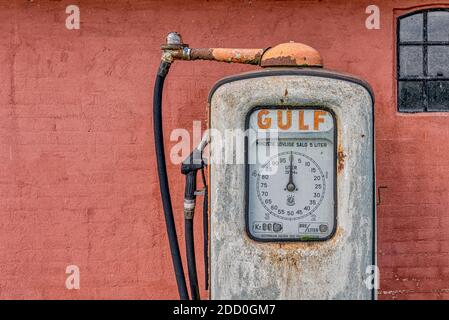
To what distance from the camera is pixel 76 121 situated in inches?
144

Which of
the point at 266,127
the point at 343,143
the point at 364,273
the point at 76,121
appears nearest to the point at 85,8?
the point at 76,121

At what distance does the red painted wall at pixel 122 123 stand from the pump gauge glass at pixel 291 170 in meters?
1.18

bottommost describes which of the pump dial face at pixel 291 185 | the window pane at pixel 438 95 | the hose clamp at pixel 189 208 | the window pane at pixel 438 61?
the hose clamp at pixel 189 208

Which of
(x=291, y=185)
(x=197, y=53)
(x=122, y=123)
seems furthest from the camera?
(x=122, y=123)

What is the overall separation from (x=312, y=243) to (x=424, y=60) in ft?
5.69

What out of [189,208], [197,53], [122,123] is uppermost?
[197,53]

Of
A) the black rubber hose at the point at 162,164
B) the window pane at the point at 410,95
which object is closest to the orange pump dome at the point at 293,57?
the black rubber hose at the point at 162,164

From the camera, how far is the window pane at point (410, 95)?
3.75m

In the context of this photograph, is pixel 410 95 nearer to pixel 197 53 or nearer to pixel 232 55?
pixel 232 55

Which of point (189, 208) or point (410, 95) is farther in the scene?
point (410, 95)

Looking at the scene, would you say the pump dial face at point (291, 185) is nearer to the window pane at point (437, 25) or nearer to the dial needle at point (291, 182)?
the dial needle at point (291, 182)

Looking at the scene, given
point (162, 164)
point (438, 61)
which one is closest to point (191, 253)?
point (162, 164)

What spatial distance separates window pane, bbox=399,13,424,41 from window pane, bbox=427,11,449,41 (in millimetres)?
54

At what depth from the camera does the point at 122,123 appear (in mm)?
3680
